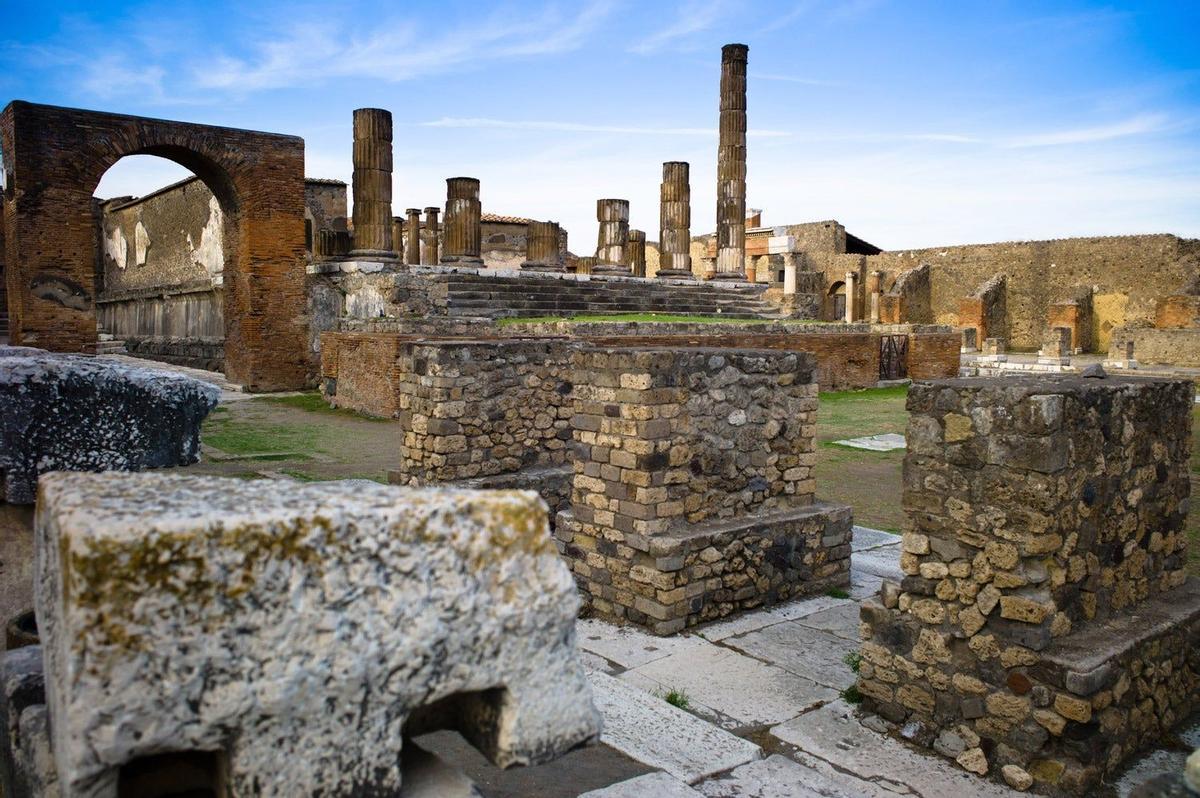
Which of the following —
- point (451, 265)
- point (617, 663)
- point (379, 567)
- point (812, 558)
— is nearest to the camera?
point (379, 567)

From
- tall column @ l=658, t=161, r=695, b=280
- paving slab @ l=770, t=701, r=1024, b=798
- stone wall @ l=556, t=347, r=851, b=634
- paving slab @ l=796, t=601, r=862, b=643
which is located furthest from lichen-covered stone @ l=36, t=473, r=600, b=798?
tall column @ l=658, t=161, r=695, b=280

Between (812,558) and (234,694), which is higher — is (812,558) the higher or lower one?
the lower one

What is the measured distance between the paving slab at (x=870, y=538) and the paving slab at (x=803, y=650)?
1.78 m

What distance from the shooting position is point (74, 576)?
1.10 meters

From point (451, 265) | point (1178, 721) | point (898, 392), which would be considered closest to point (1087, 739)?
point (1178, 721)

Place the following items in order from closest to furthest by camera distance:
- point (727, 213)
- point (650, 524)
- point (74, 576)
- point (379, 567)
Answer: point (74, 576) < point (379, 567) < point (650, 524) < point (727, 213)

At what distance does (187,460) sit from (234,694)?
6.01ft

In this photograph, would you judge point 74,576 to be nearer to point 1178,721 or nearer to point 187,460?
point 187,460

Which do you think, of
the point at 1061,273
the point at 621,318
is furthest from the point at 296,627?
Answer: the point at 1061,273

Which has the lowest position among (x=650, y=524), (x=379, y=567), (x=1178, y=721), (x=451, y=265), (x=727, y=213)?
(x=1178, y=721)

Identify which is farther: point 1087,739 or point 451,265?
point 451,265

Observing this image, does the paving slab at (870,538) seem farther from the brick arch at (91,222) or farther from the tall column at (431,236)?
the tall column at (431,236)

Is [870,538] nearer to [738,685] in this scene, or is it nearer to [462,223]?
[738,685]

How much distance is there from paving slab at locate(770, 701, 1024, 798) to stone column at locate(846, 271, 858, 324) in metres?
31.4
